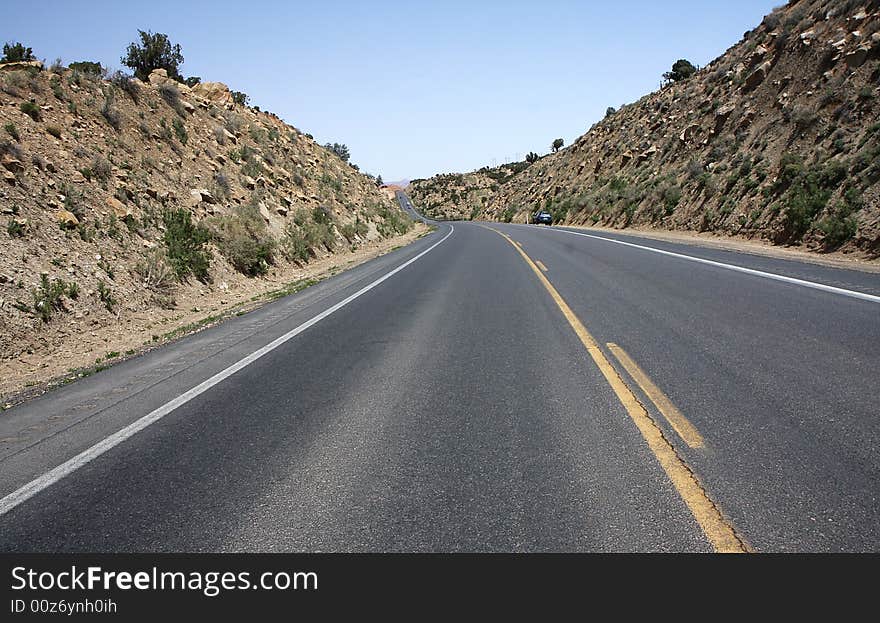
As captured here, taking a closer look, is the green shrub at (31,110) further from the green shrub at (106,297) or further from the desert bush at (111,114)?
the green shrub at (106,297)

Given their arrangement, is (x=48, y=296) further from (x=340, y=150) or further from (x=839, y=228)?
(x=340, y=150)

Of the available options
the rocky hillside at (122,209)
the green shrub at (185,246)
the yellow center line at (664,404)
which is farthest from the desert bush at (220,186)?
the yellow center line at (664,404)

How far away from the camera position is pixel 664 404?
16.8 feet

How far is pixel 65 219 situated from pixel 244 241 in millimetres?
5569

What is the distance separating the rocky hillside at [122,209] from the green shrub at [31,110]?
0.05 m

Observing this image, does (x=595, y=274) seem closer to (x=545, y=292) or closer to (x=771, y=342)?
(x=545, y=292)

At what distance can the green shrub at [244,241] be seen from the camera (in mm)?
17969

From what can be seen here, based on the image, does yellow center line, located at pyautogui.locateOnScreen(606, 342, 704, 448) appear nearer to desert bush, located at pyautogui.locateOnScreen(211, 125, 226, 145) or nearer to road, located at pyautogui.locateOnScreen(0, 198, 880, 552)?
road, located at pyautogui.locateOnScreen(0, 198, 880, 552)

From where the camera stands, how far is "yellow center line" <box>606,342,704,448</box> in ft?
14.4

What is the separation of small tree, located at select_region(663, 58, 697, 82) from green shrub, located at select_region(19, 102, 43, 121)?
2520 inches

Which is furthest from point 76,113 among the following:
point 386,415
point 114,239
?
point 386,415

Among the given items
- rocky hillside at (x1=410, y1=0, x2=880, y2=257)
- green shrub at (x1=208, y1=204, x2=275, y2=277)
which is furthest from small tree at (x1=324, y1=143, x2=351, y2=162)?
green shrub at (x1=208, y1=204, x2=275, y2=277)
